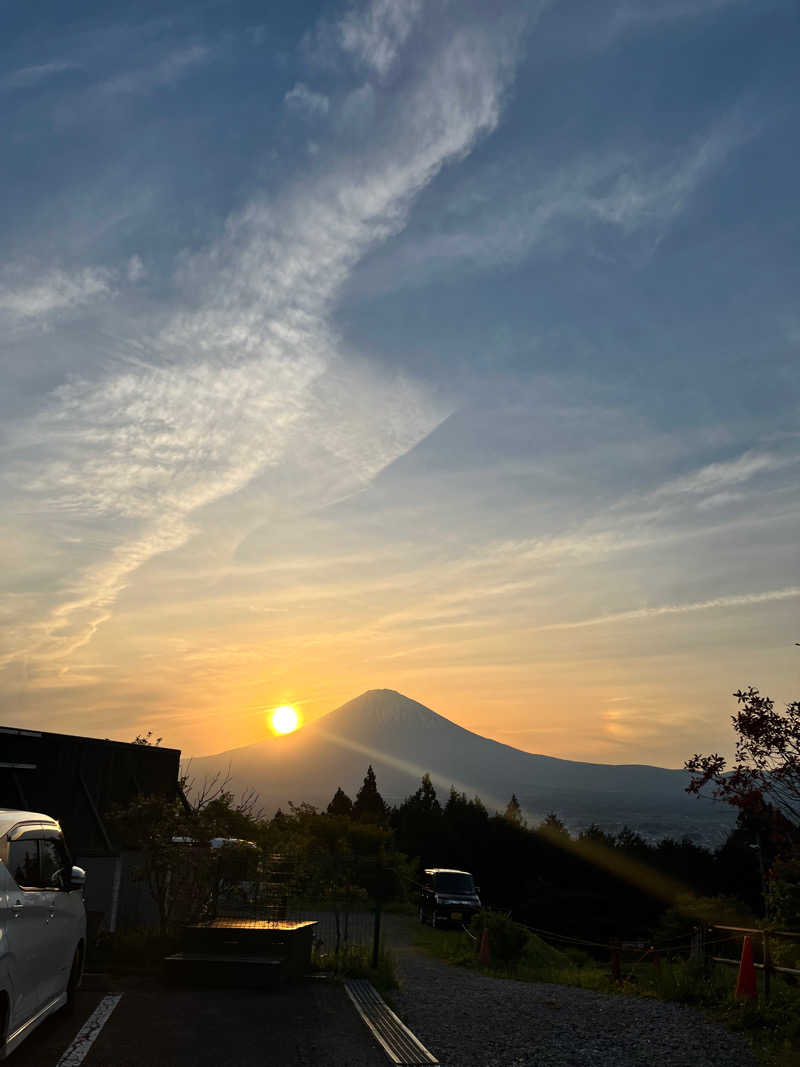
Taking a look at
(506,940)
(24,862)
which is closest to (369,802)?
(506,940)

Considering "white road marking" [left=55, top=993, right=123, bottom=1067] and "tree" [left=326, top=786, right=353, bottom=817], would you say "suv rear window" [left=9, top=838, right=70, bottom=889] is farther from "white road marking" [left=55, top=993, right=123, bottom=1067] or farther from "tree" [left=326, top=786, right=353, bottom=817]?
"tree" [left=326, top=786, right=353, bottom=817]

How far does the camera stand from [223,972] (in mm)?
12695

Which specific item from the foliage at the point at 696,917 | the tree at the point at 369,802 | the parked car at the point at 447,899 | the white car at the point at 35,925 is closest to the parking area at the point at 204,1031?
the white car at the point at 35,925

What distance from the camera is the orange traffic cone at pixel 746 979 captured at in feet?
42.6

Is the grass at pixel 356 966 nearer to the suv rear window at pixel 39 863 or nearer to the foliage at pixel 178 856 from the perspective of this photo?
the foliage at pixel 178 856

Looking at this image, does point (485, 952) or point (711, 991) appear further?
point (485, 952)

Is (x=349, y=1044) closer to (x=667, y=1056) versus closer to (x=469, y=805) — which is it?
(x=667, y=1056)

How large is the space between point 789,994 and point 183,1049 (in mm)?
8566

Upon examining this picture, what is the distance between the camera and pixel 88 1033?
9.43 metres

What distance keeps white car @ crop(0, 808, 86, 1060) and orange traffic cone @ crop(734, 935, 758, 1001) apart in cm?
903

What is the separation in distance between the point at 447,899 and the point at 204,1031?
76.5 feet

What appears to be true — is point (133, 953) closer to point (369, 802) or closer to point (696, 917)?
point (696, 917)

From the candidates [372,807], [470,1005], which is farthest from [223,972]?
[372,807]

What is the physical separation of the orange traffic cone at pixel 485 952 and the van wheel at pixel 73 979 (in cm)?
1359
